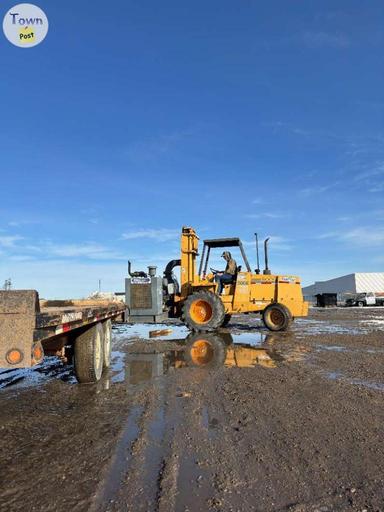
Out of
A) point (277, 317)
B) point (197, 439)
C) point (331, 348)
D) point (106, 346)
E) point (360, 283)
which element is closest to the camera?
point (197, 439)

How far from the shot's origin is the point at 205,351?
34.4ft

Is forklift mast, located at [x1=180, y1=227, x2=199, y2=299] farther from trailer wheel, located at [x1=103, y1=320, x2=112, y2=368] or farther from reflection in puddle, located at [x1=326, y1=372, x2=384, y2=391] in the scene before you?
reflection in puddle, located at [x1=326, y1=372, x2=384, y2=391]

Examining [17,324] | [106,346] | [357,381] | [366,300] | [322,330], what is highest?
[366,300]

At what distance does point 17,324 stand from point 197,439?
2.16m

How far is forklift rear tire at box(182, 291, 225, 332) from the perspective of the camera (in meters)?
14.2

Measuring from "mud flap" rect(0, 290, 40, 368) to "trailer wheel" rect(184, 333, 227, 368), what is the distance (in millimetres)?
5273

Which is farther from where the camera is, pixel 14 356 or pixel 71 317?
pixel 71 317

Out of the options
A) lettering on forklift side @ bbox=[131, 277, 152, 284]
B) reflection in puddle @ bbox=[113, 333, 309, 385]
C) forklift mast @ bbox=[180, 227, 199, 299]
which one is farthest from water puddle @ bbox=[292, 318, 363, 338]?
lettering on forklift side @ bbox=[131, 277, 152, 284]

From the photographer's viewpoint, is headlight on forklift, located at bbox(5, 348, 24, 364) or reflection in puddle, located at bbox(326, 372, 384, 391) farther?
reflection in puddle, located at bbox(326, 372, 384, 391)

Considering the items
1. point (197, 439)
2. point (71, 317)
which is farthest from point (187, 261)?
point (197, 439)

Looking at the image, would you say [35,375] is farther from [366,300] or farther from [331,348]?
[366,300]

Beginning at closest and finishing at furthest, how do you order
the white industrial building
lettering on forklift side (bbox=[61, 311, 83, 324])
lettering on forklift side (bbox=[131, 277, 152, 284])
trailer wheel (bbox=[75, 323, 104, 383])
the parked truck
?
lettering on forklift side (bbox=[61, 311, 83, 324]) < trailer wheel (bbox=[75, 323, 104, 383]) < lettering on forklift side (bbox=[131, 277, 152, 284]) < the parked truck < the white industrial building

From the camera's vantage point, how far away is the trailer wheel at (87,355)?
6.71 m

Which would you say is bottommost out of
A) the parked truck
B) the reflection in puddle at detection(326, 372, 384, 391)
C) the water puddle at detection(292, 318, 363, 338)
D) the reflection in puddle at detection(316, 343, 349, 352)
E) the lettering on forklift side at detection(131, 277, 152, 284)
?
the reflection in puddle at detection(326, 372, 384, 391)
